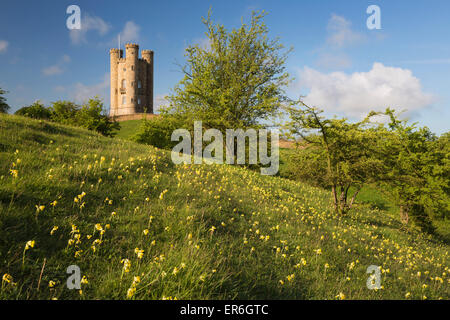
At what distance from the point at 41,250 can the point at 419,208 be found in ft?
85.1

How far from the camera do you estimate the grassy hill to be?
3.05 meters

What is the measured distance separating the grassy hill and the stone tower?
281 ft

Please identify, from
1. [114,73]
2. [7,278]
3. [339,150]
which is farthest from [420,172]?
[114,73]

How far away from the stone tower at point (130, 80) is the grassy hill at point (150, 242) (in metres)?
85.7

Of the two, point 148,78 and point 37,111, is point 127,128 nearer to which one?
point 37,111

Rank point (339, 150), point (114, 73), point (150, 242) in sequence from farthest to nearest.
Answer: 1. point (114, 73)
2. point (339, 150)
3. point (150, 242)

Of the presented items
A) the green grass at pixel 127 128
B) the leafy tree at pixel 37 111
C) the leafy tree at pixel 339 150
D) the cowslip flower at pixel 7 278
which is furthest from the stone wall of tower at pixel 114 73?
the cowslip flower at pixel 7 278

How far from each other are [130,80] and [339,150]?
89620 mm

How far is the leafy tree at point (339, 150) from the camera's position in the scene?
9695mm

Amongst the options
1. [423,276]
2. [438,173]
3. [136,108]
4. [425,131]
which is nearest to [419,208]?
[438,173]

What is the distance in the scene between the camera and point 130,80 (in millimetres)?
87000

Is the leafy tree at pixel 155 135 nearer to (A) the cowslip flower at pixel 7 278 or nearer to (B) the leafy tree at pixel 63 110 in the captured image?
(B) the leafy tree at pixel 63 110

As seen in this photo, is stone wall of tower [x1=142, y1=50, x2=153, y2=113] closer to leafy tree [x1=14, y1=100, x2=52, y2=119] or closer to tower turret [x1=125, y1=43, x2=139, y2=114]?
tower turret [x1=125, y1=43, x2=139, y2=114]

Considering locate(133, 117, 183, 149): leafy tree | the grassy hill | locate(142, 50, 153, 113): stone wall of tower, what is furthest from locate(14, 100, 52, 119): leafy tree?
locate(142, 50, 153, 113): stone wall of tower
